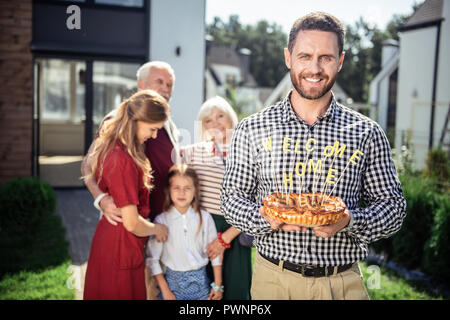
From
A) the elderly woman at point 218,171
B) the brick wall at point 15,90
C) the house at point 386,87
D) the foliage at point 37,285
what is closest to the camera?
the elderly woman at point 218,171

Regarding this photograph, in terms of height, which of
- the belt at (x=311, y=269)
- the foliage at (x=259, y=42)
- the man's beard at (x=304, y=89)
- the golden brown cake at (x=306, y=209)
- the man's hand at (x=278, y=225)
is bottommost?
the belt at (x=311, y=269)

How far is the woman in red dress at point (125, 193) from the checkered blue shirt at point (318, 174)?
2.33 feet

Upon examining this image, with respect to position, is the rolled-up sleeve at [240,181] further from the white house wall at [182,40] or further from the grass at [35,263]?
the white house wall at [182,40]

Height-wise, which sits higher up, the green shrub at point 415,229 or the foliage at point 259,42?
the foliage at point 259,42

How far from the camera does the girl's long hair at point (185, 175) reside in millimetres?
2818

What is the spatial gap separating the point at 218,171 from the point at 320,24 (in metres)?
1.42

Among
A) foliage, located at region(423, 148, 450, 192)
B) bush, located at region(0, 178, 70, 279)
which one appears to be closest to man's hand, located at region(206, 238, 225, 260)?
bush, located at region(0, 178, 70, 279)

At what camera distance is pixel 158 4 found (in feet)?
29.7

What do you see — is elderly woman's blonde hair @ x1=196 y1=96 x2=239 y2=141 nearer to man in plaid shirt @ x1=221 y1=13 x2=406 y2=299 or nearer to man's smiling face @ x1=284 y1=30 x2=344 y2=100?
man in plaid shirt @ x1=221 y1=13 x2=406 y2=299

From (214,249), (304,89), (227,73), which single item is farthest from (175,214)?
(227,73)

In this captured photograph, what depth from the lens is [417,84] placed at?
39.7 ft

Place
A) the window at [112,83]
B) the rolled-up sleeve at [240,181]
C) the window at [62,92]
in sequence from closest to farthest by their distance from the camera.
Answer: the rolled-up sleeve at [240,181] < the window at [112,83] < the window at [62,92]

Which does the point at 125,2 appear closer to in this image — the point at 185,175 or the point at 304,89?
the point at 185,175

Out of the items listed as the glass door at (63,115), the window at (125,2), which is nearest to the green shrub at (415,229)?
the window at (125,2)
